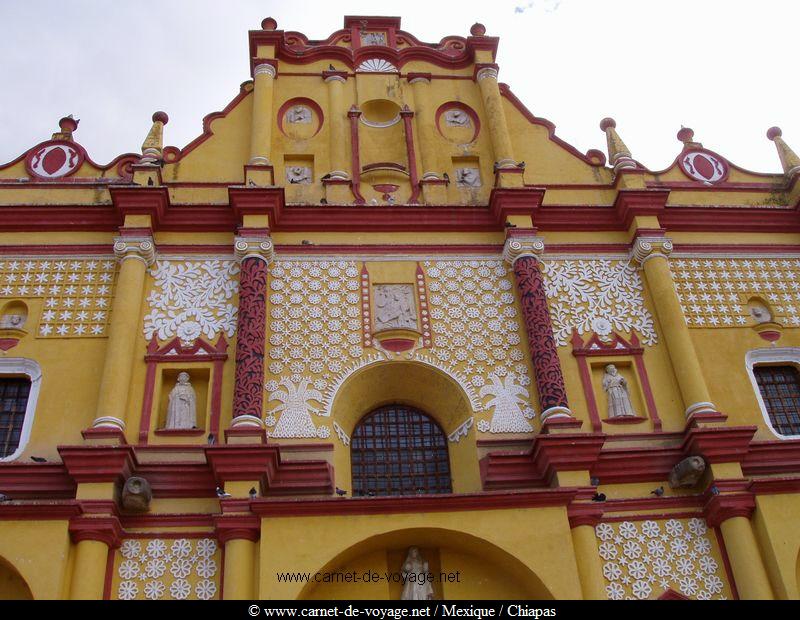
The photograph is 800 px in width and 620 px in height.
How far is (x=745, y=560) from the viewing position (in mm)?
11383

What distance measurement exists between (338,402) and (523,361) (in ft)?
8.80

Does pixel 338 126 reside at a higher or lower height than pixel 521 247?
higher

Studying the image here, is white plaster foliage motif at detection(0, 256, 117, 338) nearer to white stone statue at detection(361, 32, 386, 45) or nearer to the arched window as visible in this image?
the arched window

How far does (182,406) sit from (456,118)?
717 cm

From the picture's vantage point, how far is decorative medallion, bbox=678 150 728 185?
15844mm

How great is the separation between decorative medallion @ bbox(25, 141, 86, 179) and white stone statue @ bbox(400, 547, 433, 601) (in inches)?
323

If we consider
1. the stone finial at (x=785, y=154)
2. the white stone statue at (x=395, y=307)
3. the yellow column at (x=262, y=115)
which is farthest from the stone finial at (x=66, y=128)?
the stone finial at (x=785, y=154)

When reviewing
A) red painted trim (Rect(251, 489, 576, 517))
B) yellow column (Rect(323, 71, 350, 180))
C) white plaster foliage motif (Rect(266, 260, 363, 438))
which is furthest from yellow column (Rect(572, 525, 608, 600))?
yellow column (Rect(323, 71, 350, 180))

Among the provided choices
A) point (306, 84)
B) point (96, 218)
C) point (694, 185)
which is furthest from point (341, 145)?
point (694, 185)

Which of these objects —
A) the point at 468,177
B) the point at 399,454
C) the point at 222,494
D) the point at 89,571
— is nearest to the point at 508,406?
the point at 399,454

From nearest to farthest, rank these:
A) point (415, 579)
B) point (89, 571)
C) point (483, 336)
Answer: point (89, 571) → point (415, 579) → point (483, 336)

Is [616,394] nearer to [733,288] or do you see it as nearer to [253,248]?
[733,288]

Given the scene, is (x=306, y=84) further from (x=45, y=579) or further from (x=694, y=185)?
(x=45, y=579)

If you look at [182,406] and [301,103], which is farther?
[301,103]
